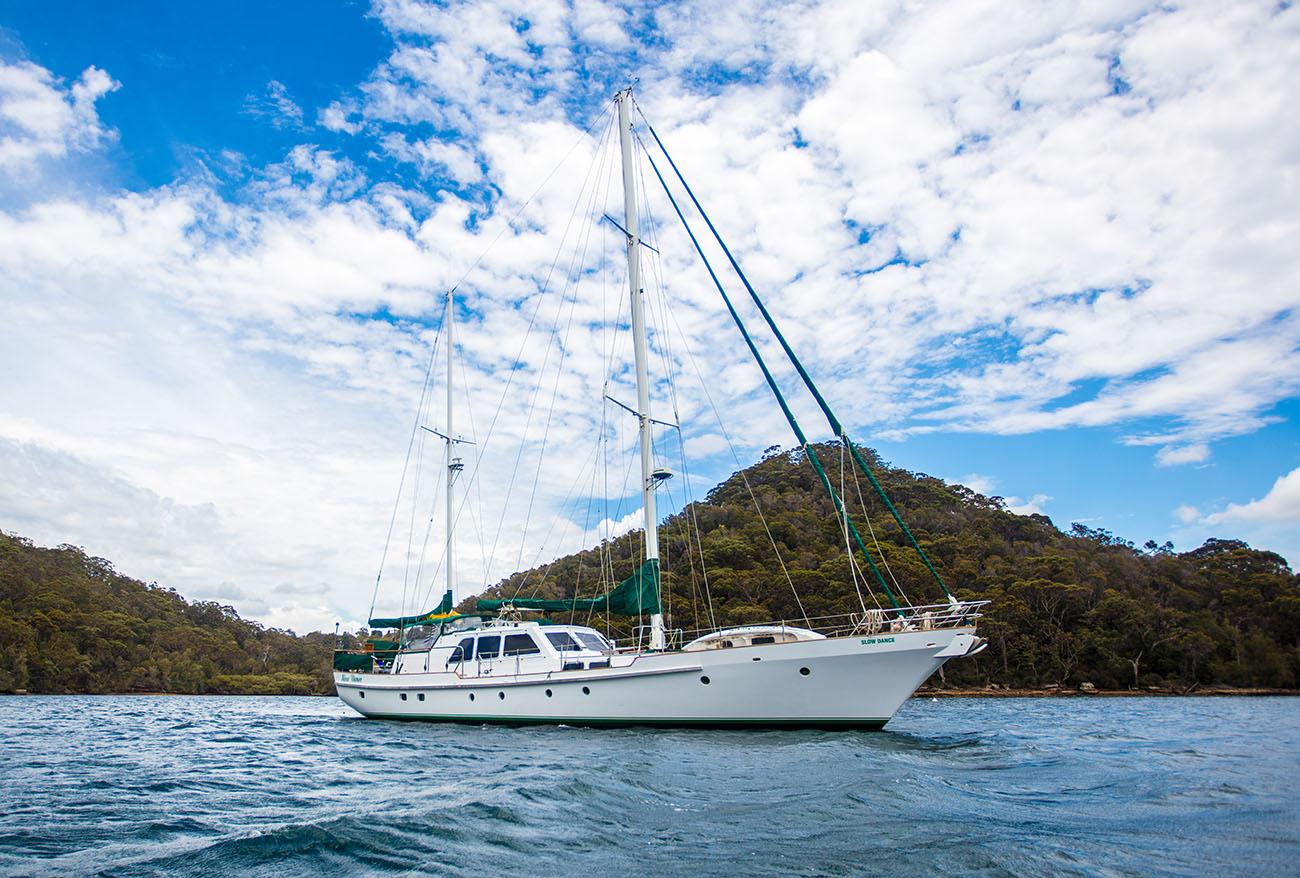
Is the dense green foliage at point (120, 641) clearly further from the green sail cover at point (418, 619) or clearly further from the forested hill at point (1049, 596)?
the green sail cover at point (418, 619)

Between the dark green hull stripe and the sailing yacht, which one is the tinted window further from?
the dark green hull stripe

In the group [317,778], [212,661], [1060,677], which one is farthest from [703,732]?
[212,661]

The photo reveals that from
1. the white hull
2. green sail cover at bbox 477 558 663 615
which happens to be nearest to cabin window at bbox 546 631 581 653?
green sail cover at bbox 477 558 663 615

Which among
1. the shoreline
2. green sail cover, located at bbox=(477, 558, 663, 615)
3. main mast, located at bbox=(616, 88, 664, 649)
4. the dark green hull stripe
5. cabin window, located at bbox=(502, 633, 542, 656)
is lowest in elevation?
the shoreline

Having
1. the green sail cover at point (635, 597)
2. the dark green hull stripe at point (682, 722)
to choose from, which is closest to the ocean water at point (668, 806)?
the dark green hull stripe at point (682, 722)

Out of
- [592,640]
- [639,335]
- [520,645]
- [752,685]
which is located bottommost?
[752,685]

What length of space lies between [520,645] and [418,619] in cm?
756

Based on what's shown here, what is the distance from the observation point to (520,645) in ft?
70.9

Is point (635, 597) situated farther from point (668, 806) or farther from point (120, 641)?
point (120, 641)

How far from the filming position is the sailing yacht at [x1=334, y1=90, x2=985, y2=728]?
54.0ft

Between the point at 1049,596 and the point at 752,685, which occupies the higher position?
the point at 1049,596

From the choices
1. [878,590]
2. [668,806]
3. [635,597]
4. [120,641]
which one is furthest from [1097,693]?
[120,641]

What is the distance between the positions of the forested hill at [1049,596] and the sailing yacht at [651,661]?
1641 centimetres

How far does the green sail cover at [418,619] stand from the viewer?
2703 cm
